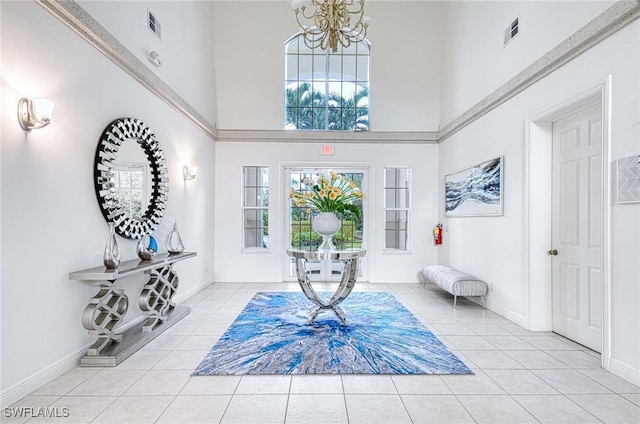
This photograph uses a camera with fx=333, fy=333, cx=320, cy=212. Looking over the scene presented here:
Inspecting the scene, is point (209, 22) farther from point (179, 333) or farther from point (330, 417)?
point (330, 417)

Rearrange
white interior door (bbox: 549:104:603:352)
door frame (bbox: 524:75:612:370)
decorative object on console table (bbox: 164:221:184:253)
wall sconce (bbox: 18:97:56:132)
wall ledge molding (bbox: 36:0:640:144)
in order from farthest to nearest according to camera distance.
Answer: decorative object on console table (bbox: 164:221:184:253)
door frame (bbox: 524:75:612:370)
white interior door (bbox: 549:104:603:352)
wall ledge molding (bbox: 36:0:640:144)
wall sconce (bbox: 18:97:56:132)

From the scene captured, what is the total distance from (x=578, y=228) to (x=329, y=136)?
4.00m

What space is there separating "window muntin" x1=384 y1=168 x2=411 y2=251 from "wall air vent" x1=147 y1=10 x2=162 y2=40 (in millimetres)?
4087

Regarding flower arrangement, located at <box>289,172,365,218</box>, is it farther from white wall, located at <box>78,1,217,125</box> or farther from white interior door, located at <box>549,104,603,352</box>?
white wall, located at <box>78,1,217,125</box>

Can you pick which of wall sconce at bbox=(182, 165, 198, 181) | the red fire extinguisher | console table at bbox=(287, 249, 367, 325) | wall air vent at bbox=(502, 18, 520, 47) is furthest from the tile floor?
wall air vent at bbox=(502, 18, 520, 47)

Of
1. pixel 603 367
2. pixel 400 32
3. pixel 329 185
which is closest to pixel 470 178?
pixel 329 185

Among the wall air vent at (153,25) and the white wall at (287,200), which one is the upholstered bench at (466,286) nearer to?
the white wall at (287,200)

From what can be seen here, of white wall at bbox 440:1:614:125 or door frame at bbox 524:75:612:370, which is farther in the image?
door frame at bbox 524:75:612:370

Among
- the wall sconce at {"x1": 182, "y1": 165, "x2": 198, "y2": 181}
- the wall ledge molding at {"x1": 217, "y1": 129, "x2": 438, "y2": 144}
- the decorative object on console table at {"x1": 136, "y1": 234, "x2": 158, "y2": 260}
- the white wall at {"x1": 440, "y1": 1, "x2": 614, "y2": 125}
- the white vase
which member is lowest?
the decorative object on console table at {"x1": 136, "y1": 234, "x2": 158, "y2": 260}

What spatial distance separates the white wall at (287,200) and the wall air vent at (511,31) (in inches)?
92.1

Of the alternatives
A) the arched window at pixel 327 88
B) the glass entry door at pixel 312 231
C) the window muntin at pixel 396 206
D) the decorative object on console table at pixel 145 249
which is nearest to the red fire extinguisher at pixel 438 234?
the window muntin at pixel 396 206

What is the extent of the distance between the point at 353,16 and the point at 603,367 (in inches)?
242

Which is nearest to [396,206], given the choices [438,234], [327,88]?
[438,234]

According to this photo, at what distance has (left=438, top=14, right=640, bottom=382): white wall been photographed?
2.41m
